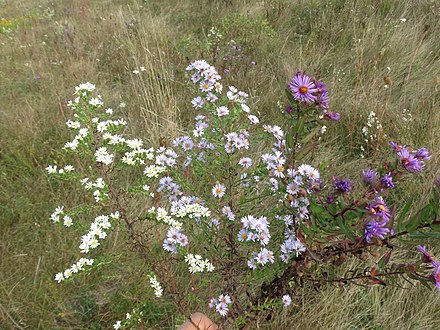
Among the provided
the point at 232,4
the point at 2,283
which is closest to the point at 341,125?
the point at 2,283

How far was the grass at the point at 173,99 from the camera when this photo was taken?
1.93 m

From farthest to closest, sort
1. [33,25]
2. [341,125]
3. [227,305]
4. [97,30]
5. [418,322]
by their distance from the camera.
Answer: [33,25]
[97,30]
[341,125]
[418,322]
[227,305]

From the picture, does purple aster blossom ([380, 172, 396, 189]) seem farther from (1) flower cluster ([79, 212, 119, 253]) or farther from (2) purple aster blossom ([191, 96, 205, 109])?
(1) flower cluster ([79, 212, 119, 253])

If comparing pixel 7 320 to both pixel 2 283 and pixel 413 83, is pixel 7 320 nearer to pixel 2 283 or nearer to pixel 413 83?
pixel 2 283

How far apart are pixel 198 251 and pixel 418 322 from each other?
1.15m

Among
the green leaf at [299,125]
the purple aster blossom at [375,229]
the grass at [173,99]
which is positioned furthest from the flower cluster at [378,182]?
the grass at [173,99]

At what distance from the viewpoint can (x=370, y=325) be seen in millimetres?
1815

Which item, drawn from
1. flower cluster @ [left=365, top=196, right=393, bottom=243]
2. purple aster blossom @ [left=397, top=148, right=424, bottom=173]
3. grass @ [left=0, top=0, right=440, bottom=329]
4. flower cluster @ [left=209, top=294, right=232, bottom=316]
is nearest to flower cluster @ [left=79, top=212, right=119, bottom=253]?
grass @ [left=0, top=0, right=440, bottom=329]

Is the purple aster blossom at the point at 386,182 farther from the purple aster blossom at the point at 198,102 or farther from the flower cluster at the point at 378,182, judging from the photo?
the purple aster blossom at the point at 198,102

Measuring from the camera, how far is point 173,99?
329cm

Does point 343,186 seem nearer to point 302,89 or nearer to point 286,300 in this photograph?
point 302,89

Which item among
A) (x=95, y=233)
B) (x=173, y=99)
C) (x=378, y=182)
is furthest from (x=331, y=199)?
(x=173, y=99)

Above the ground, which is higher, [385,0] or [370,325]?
[385,0]

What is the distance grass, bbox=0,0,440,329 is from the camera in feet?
6.35
